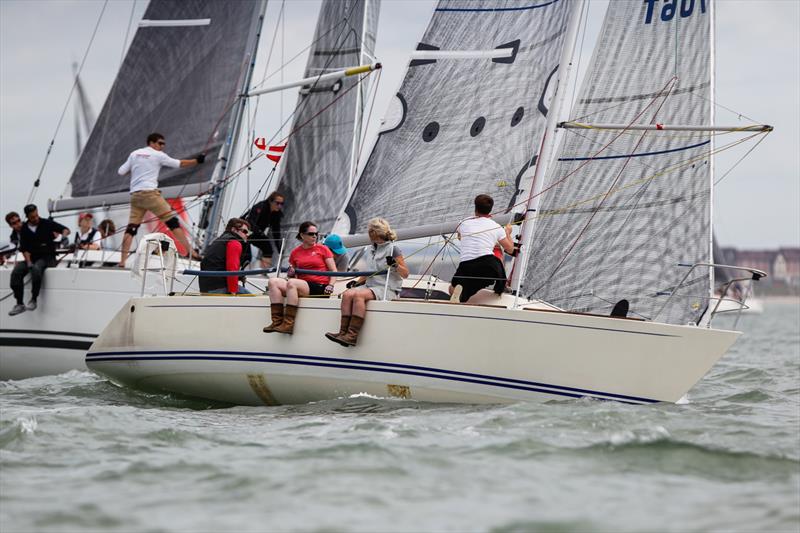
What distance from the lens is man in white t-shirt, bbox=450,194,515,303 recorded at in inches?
376

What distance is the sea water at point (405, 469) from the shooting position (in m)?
5.37

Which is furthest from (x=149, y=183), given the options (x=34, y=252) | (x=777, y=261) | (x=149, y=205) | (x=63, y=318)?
(x=777, y=261)

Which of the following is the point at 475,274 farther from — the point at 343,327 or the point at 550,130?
the point at 550,130

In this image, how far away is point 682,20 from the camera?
12.2m

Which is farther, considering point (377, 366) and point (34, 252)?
point (34, 252)

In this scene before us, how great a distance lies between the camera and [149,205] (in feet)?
45.4

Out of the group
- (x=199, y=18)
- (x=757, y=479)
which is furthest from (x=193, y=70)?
(x=757, y=479)

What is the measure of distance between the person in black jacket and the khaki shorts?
914mm

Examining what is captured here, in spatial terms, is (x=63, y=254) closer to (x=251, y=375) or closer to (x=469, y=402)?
(x=251, y=375)

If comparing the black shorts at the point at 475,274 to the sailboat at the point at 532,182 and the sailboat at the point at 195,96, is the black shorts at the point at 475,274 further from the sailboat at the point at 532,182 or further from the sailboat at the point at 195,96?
the sailboat at the point at 195,96

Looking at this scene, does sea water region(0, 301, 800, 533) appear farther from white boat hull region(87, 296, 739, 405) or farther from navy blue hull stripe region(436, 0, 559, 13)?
navy blue hull stripe region(436, 0, 559, 13)

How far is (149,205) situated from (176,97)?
239 centimetres

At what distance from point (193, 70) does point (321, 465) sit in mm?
10447

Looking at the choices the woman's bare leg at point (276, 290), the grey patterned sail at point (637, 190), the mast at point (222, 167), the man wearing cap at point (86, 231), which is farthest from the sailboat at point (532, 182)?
the man wearing cap at point (86, 231)
